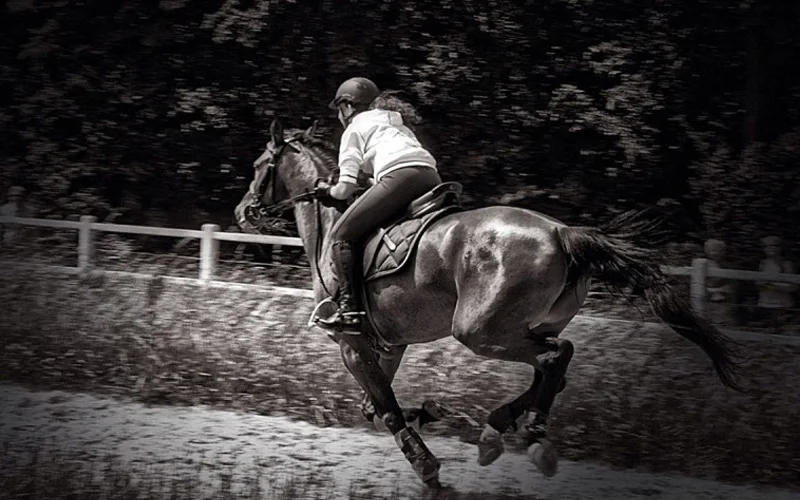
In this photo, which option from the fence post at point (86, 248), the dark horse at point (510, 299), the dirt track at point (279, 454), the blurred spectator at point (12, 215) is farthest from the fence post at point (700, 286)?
the blurred spectator at point (12, 215)

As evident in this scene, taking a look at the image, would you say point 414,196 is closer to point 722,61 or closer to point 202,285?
point 202,285

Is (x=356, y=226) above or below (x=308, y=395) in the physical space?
above

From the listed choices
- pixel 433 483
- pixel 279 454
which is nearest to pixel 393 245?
pixel 433 483

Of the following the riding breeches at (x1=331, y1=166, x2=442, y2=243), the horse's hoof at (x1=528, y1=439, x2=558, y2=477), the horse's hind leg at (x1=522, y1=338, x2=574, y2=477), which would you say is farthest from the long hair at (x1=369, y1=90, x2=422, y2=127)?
the horse's hoof at (x1=528, y1=439, x2=558, y2=477)

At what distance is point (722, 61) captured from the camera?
1259cm

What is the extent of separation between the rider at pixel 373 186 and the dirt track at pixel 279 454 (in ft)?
3.48

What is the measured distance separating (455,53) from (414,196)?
20.3 ft

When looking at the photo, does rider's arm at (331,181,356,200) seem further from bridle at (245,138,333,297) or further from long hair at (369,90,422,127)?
long hair at (369,90,422,127)

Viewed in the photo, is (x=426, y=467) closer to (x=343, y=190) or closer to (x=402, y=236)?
(x=402, y=236)

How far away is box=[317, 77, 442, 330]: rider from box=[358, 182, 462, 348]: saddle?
0.21ft

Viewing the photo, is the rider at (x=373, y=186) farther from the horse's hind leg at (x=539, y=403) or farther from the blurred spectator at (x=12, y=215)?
the blurred spectator at (x=12, y=215)

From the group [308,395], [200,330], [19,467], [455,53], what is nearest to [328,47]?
[455,53]

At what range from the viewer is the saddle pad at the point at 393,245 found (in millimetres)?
7168

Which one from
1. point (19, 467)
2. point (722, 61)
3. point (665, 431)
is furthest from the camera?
point (722, 61)
